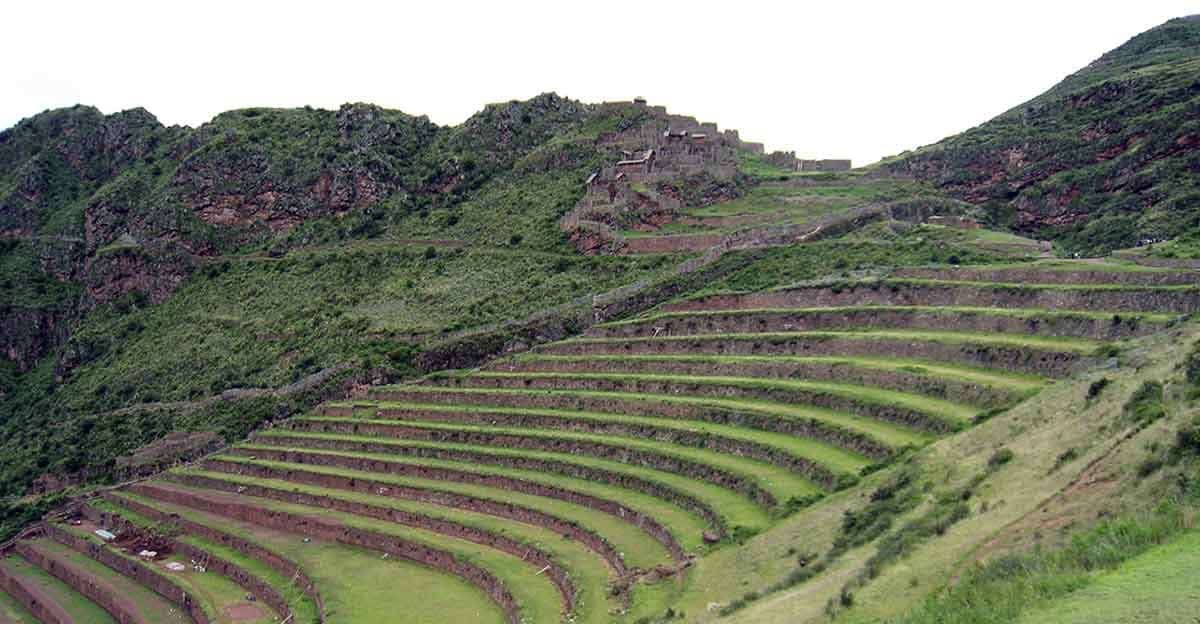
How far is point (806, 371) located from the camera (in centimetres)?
3092

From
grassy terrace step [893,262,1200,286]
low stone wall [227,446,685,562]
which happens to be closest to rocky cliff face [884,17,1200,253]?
grassy terrace step [893,262,1200,286]

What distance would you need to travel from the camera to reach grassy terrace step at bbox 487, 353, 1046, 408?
24.7m

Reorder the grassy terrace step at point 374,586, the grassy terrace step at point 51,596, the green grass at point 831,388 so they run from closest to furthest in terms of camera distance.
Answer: the green grass at point 831,388 < the grassy terrace step at point 374,586 < the grassy terrace step at point 51,596

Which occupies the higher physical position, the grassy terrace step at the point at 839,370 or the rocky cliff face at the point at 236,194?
the rocky cliff face at the point at 236,194

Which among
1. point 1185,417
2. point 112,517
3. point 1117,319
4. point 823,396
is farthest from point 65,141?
point 1185,417

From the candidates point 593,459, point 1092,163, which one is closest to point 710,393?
point 593,459

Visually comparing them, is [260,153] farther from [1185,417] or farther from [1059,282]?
[1185,417]

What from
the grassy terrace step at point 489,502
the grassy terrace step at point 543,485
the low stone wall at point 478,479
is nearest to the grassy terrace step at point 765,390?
the grassy terrace step at point 543,485

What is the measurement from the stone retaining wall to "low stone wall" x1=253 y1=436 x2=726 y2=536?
918 centimetres

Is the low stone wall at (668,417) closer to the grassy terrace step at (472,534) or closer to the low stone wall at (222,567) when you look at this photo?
the grassy terrace step at (472,534)

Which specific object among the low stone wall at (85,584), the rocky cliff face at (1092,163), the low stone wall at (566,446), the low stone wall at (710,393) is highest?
the rocky cliff face at (1092,163)

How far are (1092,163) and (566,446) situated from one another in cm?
3369

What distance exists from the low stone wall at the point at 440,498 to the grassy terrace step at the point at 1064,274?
15304 millimetres

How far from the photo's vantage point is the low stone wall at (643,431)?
82.4 feet
